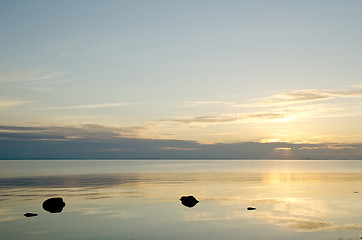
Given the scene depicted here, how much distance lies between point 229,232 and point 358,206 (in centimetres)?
3088

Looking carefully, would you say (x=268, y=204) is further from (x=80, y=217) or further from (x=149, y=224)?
(x=80, y=217)

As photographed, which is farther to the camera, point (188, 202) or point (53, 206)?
point (188, 202)

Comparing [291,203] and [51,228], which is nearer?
[51,228]

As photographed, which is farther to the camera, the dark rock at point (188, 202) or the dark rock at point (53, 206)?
the dark rock at point (188, 202)

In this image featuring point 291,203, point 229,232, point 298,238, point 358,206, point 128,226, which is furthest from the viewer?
point 291,203

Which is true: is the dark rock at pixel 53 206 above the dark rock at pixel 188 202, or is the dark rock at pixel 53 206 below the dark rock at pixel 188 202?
above

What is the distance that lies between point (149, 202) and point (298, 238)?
109 feet

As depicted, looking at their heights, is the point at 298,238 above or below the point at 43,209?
below

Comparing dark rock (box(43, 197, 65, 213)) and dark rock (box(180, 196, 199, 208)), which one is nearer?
dark rock (box(43, 197, 65, 213))

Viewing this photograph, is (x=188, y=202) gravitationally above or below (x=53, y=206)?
below

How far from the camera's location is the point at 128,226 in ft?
139

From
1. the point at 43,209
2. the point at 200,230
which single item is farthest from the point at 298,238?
the point at 43,209

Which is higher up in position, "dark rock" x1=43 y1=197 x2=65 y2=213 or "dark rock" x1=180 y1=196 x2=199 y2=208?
"dark rock" x1=43 y1=197 x2=65 y2=213

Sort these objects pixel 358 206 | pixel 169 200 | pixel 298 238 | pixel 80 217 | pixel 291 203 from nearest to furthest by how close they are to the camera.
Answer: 1. pixel 298 238
2. pixel 80 217
3. pixel 358 206
4. pixel 291 203
5. pixel 169 200
